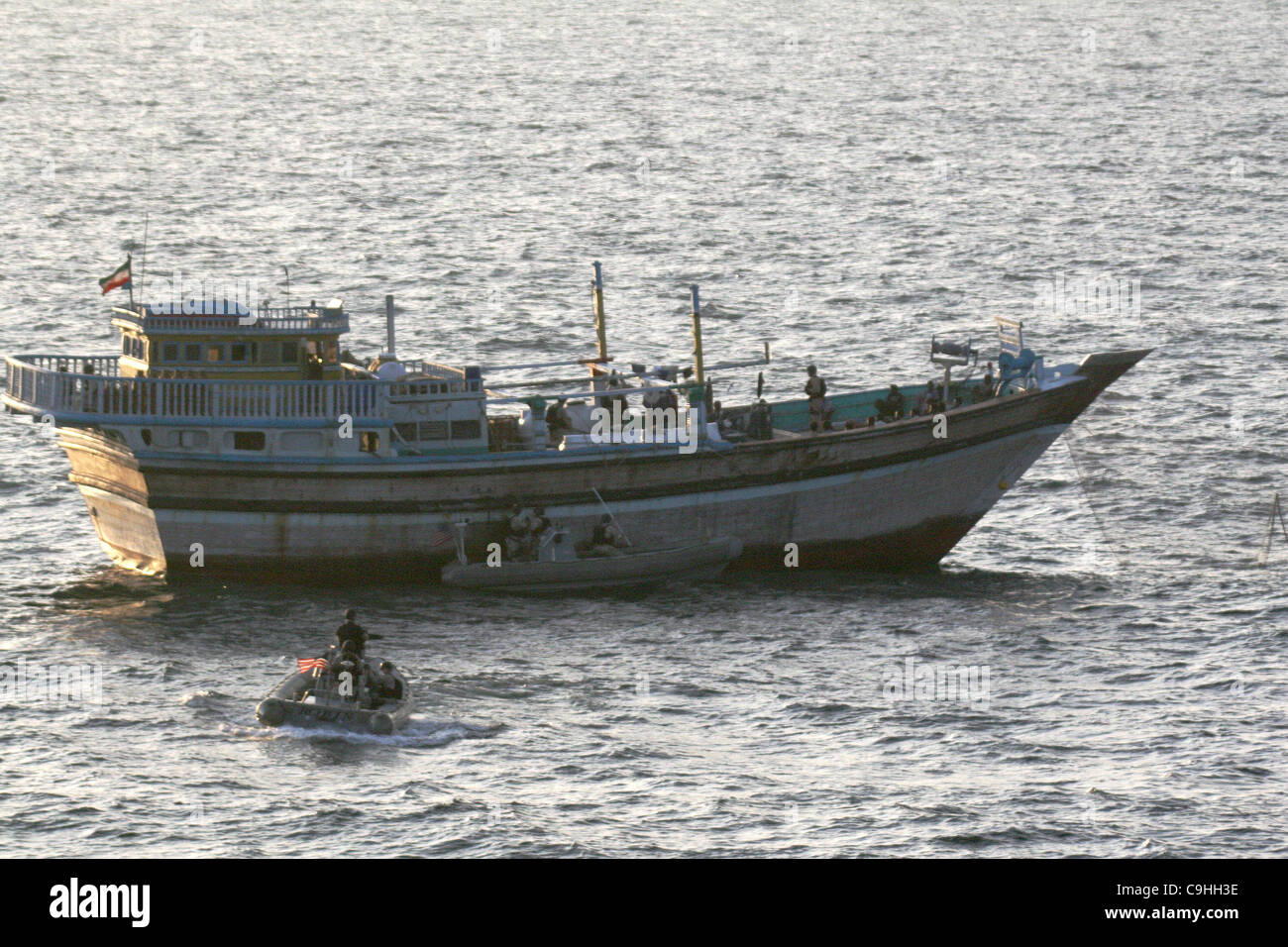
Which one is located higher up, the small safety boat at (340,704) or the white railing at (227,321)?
the white railing at (227,321)

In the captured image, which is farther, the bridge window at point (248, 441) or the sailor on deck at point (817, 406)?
the sailor on deck at point (817, 406)

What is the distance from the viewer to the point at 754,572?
186ft

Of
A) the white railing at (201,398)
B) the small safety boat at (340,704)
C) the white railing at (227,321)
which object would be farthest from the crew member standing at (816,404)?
the small safety boat at (340,704)

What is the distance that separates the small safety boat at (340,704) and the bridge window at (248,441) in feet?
32.6

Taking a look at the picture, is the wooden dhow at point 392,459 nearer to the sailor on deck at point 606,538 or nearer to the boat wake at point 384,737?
the sailor on deck at point 606,538

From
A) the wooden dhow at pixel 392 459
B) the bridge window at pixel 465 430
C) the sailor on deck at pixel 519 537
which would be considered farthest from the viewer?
the bridge window at pixel 465 430

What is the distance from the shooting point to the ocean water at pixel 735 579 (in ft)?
138

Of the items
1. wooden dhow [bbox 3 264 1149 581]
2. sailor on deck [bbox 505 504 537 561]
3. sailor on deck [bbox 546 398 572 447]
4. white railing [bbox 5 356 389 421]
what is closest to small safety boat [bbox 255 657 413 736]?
wooden dhow [bbox 3 264 1149 581]

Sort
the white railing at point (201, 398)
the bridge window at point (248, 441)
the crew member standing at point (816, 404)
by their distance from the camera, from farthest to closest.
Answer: the crew member standing at point (816, 404) → the bridge window at point (248, 441) → the white railing at point (201, 398)

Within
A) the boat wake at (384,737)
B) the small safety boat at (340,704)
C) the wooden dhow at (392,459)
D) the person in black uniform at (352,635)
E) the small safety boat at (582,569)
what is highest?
the wooden dhow at (392,459)

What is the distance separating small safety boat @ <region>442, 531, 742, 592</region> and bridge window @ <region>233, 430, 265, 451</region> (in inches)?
213

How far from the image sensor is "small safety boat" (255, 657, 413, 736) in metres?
44.6

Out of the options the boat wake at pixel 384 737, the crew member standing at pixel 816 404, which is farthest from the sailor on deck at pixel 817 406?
the boat wake at pixel 384 737

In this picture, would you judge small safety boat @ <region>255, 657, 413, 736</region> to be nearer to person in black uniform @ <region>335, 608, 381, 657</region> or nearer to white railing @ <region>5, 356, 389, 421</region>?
person in black uniform @ <region>335, 608, 381, 657</region>
